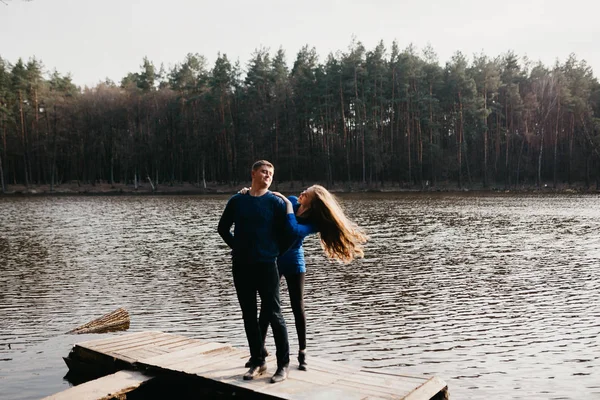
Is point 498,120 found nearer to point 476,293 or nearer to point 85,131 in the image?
point 85,131

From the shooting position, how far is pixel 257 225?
19.1ft

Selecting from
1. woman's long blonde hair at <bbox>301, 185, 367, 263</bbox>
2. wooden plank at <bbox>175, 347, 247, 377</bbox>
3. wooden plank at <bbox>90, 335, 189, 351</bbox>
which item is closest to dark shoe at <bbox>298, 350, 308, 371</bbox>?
wooden plank at <bbox>175, 347, 247, 377</bbox>

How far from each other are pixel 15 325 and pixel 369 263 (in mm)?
10766

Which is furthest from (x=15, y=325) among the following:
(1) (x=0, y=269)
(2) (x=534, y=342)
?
(2) (x=534, y=342)

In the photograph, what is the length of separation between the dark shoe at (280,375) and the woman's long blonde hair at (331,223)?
1.42 m

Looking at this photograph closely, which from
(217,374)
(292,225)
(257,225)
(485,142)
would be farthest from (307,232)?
(485,142)

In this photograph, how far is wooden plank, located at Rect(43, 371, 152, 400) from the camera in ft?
19.4

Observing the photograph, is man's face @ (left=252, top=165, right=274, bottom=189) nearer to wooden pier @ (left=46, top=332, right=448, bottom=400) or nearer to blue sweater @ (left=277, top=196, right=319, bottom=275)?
blue sweater @ (left=277, top=196, right=319, bottom=275)

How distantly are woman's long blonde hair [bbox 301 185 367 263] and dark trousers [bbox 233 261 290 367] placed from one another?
0.77 metres

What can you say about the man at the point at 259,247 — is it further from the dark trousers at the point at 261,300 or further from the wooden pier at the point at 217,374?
the wooden pier at the point at 217,374

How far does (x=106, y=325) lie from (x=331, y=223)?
19.6 ft

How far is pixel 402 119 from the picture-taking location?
71500 mm

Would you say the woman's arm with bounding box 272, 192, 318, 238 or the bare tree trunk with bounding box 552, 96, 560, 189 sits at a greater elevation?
the bare tree trunk with bounding box 552, 96, 560, 189

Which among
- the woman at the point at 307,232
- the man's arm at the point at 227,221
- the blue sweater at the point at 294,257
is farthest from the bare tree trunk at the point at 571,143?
the man's arm at the point at 227,221
